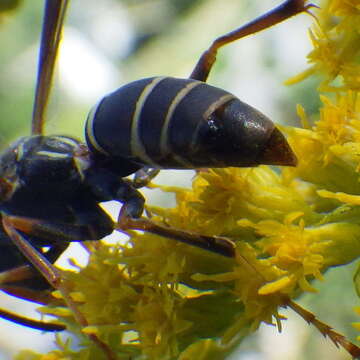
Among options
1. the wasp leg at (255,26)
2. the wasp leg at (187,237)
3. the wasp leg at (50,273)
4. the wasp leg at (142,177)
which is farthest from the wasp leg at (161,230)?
the wasp leg at (255,26)

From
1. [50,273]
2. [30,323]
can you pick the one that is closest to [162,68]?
[30,323]

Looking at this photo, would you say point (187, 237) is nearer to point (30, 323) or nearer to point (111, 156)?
point (111, 156)

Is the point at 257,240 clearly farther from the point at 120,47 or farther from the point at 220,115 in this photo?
the point at 120,47

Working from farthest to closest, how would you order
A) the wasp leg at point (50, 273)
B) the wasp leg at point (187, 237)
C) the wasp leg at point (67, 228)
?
the wasp leg at point (67, 228), the wasp leg at point (50, 273), the wasp leg at point (187, 237)

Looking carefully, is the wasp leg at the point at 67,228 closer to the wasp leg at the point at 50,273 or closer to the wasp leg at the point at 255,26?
the wasp leg at the point at 50,273

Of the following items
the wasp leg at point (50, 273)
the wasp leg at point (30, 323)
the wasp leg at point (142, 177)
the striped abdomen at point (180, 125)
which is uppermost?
the striped abdomen at point (180, 125)

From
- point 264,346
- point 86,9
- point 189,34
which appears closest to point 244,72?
point 189,34

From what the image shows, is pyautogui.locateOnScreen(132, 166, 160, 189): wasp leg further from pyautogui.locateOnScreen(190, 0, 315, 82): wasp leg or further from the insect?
pyautogui.locateOnScreen(190, 0, 315, 82): wasp leg
